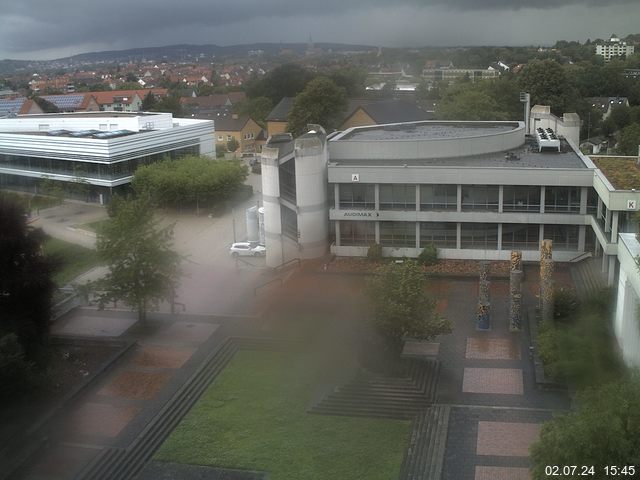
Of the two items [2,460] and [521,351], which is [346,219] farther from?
[2,460]

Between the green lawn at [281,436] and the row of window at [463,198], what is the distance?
5.87 m

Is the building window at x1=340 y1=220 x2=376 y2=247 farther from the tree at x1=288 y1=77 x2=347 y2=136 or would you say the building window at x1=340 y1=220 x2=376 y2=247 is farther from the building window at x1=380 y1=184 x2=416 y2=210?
the tree at x1=288 y1=77 x2=347 y2=136

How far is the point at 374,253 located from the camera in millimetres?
14445

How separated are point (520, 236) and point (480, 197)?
112 cm

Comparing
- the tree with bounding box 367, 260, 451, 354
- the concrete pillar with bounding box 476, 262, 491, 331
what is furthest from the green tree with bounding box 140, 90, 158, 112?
the tree with bounding box 367, 260, 451, 354

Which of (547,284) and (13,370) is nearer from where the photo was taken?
(13,370)

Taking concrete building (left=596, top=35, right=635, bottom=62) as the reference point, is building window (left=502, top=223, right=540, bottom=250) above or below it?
below

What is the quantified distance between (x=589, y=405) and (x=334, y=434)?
122 inches

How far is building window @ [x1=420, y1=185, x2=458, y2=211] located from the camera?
14271 mm

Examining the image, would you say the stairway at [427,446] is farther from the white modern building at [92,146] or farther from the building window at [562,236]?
the white modern building at [92,146]

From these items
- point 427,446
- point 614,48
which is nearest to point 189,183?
point 427,446

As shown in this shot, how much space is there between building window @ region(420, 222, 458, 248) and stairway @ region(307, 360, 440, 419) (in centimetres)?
551

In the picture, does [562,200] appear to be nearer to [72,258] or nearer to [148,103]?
[72,258]

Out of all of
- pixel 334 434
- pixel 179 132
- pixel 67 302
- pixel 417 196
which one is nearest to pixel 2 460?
pixel 334 434
